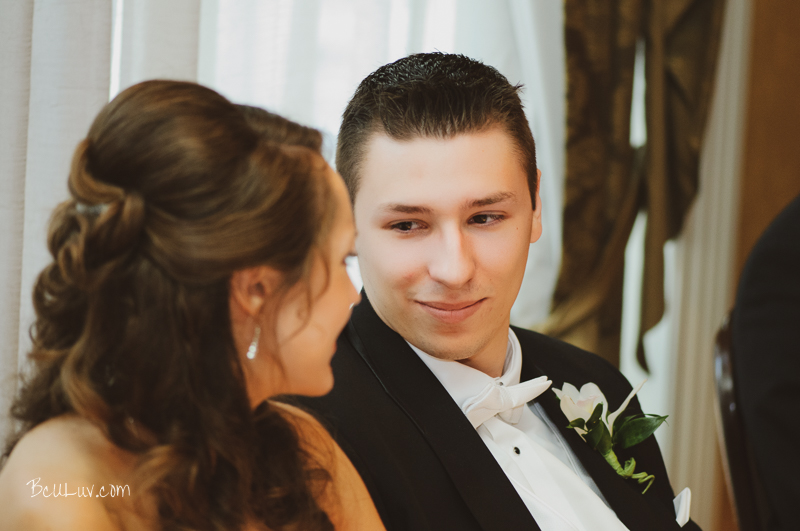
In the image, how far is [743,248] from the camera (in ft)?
10.5

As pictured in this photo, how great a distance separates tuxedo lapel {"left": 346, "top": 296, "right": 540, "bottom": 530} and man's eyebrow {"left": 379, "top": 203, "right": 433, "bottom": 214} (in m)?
0.22

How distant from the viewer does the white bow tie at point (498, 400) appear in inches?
51.0

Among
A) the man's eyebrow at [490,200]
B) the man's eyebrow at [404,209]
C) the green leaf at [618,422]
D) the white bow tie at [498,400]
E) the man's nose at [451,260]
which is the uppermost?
the man's eyebrow at [490,200]

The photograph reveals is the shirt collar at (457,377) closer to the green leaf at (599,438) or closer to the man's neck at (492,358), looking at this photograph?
the man's neck at (492,358)

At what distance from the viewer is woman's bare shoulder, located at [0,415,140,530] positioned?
2.52 ft

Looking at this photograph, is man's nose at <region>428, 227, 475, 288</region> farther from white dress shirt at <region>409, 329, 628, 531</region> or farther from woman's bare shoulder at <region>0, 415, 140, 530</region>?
woman's bare shoulder at <region>0, 415, 140, 530</region>

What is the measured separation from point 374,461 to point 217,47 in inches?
44.5

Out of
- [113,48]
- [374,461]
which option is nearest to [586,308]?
[374,461]

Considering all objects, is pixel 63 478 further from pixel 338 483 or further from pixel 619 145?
pixel 619 145

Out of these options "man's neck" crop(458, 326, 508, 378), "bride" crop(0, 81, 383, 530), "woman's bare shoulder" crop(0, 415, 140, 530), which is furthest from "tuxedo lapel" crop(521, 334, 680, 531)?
"woman's bare shoulder" crop(0, 415, 140, 530)

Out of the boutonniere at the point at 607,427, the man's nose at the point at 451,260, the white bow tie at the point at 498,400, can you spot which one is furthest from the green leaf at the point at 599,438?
the man's nose at the point at 451,260

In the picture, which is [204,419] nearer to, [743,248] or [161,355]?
[161,355]

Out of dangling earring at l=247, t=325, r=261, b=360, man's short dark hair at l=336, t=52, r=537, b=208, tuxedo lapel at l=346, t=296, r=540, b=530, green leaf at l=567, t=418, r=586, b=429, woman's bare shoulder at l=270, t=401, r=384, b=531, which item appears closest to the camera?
dangling earring at l=247, t=325, r=261, b=360

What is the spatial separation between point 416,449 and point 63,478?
1.94ft
